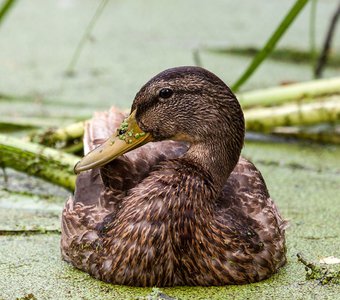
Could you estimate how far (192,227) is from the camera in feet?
10.6

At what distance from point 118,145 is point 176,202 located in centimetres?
32

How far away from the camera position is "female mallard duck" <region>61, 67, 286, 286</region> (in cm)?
A: 322

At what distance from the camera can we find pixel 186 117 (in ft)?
11.4

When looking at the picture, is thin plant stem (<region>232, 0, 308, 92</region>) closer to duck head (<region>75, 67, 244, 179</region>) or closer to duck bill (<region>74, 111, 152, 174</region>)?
duck head (<region>75, 67, 244, 179</region>)

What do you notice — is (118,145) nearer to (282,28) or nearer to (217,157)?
(217,157)

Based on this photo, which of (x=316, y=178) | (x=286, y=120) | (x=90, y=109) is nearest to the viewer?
(x=316, y=178)

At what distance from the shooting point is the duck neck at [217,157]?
344 centimetres

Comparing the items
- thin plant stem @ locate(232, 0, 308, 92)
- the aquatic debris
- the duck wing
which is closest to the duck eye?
the duck wing

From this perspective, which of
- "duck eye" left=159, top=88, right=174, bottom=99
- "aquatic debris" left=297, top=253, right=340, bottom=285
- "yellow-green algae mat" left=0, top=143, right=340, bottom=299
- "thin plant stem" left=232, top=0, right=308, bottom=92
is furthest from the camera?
"thin plant stem" left=232, top=0, right=308, bottom=92

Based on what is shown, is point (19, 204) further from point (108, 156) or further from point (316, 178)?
point (316, 178)

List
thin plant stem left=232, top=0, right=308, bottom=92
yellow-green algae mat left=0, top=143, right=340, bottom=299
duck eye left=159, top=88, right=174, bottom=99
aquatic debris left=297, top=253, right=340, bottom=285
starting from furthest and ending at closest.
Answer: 1. thin plant stem left=232, top=0, right=308, bottom=92
2. duck eye left=159, top=88, right=174, bottom=99
3. aquatic debris left=297, top=253, right=340, bottom=285
4. yellow-green algae mat left=0, top=143, right=340, bottom=299

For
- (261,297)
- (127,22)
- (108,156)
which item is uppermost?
(108,156)

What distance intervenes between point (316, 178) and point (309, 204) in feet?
1.41

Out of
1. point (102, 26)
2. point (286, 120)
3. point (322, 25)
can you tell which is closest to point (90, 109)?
point (286, 120)
